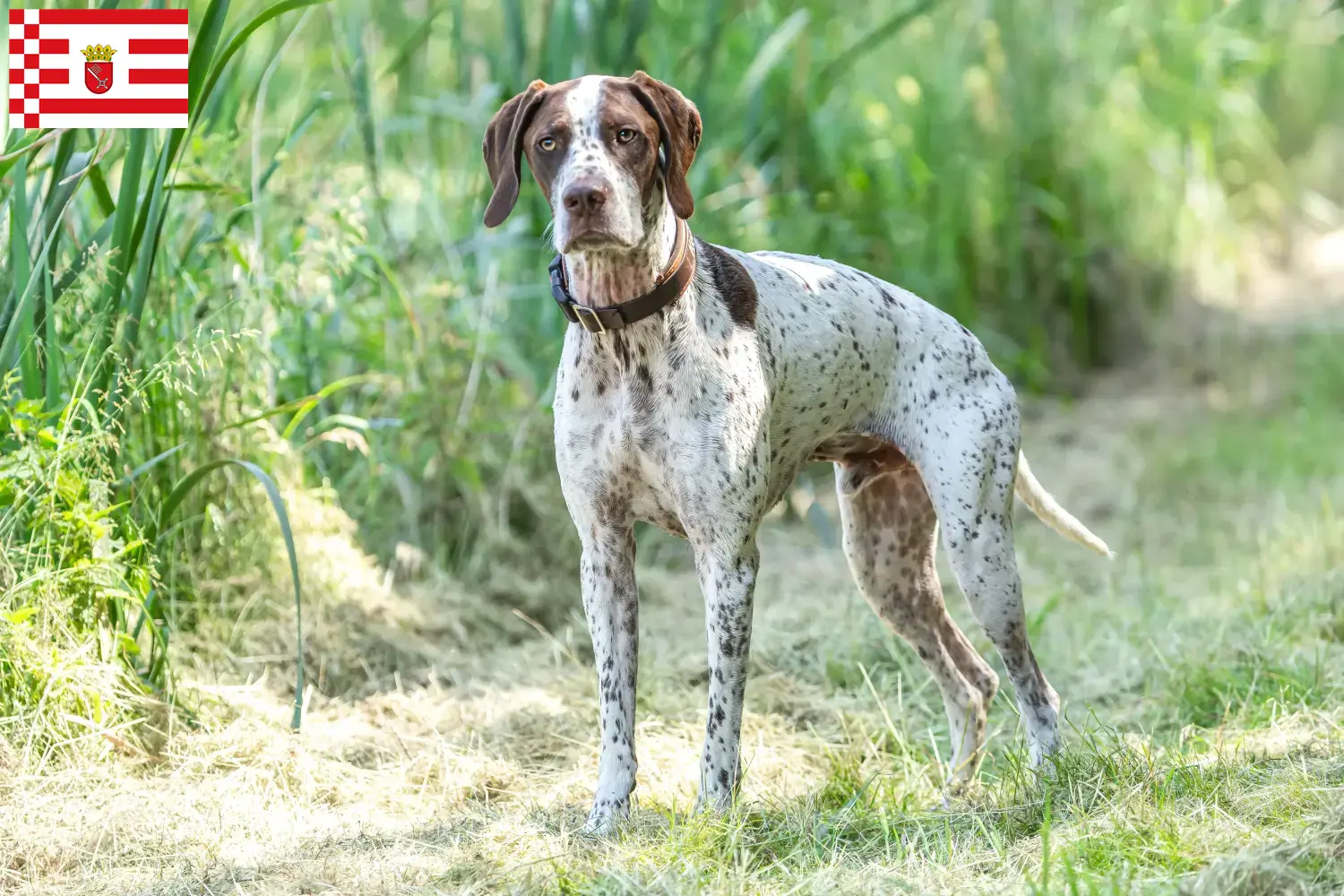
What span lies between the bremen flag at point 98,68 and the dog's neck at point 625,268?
124cm

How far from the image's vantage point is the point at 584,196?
9.73ft

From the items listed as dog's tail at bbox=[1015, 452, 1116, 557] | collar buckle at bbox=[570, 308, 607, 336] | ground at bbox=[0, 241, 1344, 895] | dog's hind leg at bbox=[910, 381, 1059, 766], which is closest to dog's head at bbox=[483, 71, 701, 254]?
collar buckle at bbox=[570, 308, 607, 336]

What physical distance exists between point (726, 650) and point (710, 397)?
56 centimetres

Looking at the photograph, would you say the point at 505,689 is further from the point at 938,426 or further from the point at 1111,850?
the point at 1111,850

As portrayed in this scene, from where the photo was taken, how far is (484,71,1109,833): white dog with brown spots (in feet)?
10.4

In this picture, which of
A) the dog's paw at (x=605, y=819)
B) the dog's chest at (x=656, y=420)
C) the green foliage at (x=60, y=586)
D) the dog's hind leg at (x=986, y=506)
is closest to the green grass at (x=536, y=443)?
the green foliage at (x=60, y=586)

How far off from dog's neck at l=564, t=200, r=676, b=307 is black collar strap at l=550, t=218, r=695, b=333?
3 cm

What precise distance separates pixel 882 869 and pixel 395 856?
101cm

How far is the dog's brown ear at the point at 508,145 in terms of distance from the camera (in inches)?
126

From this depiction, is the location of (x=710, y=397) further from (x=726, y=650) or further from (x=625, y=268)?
(x=726, y=650)

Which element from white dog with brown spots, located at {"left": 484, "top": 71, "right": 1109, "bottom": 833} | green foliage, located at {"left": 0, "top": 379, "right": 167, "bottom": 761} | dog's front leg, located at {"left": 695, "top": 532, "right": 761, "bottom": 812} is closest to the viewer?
white dog with brown spots, located at {"left": 484, "top": 71, "right": 1109, "bottom": 833}

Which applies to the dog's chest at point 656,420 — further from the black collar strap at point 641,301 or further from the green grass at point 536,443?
the green grass at point 536,443

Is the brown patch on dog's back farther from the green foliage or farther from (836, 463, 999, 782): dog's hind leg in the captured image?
the green foliage

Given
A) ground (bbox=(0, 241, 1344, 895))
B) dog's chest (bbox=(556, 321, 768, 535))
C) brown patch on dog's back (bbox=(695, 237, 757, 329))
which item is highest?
brown patch on dog's back (bbox=(695, 237, 757, 329))
